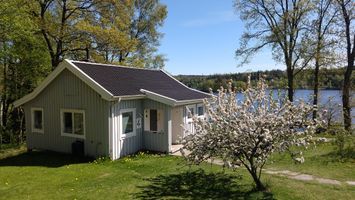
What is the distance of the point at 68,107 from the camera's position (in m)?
15.0

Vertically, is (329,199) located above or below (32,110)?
below

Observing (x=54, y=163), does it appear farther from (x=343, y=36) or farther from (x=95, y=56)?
(x=343, y=36)

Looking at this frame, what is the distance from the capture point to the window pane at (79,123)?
14.7 metres

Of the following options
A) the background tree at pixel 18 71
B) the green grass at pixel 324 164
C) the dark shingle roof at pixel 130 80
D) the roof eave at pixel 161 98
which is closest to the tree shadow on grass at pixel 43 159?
the dark shingle roof at pixel 130 80

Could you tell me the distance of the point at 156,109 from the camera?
50.8 ft

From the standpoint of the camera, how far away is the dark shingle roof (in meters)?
14.7

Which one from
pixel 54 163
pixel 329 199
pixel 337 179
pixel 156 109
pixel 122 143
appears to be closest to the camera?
pixel 329 199

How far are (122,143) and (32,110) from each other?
18.5 feet

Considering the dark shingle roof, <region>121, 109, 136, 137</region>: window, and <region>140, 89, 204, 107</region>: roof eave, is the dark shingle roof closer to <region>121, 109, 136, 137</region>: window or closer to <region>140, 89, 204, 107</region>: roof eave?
<region>140, 89, 204, 107</region>: roof eave

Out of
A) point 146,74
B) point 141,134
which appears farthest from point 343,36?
point 141,134

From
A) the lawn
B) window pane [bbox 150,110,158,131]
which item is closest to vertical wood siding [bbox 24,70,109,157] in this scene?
the lawn

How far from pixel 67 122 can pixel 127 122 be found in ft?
9.85

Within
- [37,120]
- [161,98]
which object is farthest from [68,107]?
[161,98]

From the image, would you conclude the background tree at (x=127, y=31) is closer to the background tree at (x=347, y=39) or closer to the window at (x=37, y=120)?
the window at (x=37, y=120)
